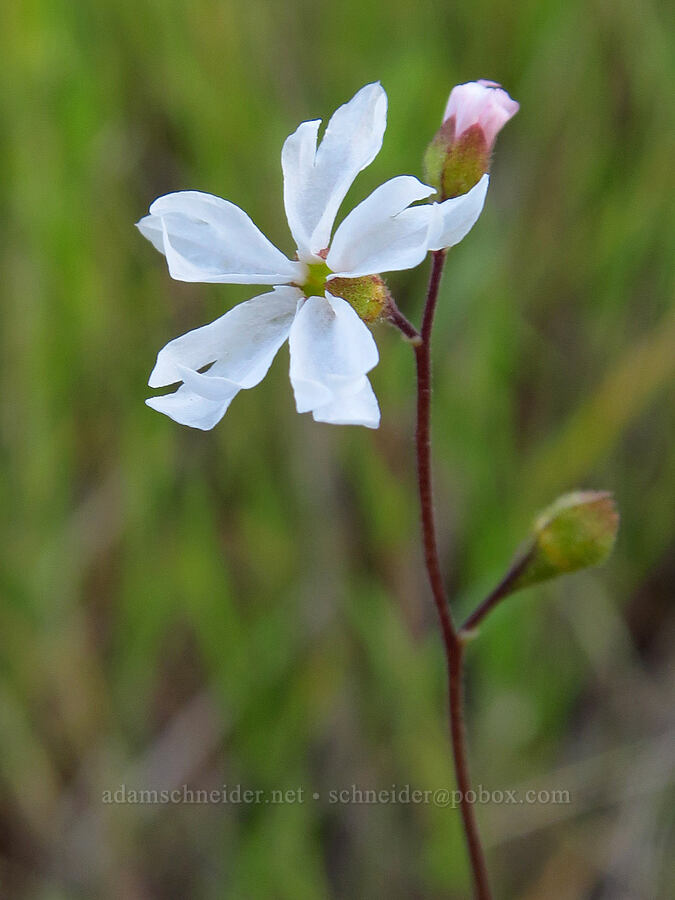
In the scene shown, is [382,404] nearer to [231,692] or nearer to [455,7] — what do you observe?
[231,692]

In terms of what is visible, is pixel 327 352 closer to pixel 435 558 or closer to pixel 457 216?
pixel 457 216

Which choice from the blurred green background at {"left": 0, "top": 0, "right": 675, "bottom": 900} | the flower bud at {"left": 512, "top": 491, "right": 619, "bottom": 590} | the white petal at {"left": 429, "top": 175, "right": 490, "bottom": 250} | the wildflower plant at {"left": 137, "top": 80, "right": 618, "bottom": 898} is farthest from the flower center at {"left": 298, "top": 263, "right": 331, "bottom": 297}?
the blurred green background at {"left": 0, "top": 0, "right": 675, "bottom": 900}

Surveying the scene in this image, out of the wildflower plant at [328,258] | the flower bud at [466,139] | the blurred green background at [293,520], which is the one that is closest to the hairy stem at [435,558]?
the wildflower plant at [328,258]

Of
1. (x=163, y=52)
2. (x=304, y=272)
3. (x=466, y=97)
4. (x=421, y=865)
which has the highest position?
(x=163, y=52)

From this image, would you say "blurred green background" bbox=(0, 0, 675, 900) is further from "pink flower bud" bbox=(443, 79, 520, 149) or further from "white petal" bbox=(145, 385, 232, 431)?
"white petal" bbox=(145, 385, 232, 431)

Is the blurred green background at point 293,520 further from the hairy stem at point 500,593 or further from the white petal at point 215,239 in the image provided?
the white petal at point 215,239

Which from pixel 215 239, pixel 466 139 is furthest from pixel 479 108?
pixel 215 239

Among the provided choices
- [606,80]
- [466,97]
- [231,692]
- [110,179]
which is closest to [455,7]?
[606,80]
